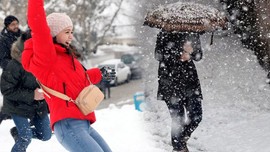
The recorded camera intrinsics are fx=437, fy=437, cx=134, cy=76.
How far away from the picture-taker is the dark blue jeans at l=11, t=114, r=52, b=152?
13.7ft

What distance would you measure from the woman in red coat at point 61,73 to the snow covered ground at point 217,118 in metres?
2.52

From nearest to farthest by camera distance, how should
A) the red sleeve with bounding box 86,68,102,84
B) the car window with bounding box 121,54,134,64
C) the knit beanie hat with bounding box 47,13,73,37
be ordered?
1. the knit beanie hat with bounding box 47,13,73,37
2. the red sleeve with bounding box 86,68,102,84
3. the car window with bounding box 121,54,134,64

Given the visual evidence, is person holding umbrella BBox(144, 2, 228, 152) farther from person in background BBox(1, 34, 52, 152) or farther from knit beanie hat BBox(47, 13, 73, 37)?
knit beanie hat BBox(47, 13, 73, 37)

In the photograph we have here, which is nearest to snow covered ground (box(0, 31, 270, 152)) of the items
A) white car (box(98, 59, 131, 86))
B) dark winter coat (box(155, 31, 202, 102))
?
dark winter coat (box(155, 31, 202, 102))

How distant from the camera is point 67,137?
2768 millimetres

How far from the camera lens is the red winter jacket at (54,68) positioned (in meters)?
2.61

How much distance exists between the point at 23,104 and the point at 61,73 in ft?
5.14

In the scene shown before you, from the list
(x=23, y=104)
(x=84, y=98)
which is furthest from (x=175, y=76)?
(x=84, y=98)

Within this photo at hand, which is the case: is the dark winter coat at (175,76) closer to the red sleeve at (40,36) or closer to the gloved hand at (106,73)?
the gloved hand at (106,73)

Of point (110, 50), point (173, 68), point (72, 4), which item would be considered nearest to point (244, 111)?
point (173, 68)

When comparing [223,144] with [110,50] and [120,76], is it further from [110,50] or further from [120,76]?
[110,50]

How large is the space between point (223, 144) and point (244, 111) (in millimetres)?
1656

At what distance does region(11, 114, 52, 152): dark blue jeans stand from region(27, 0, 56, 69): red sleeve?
65.2 inches

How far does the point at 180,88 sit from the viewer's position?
15.9ft
